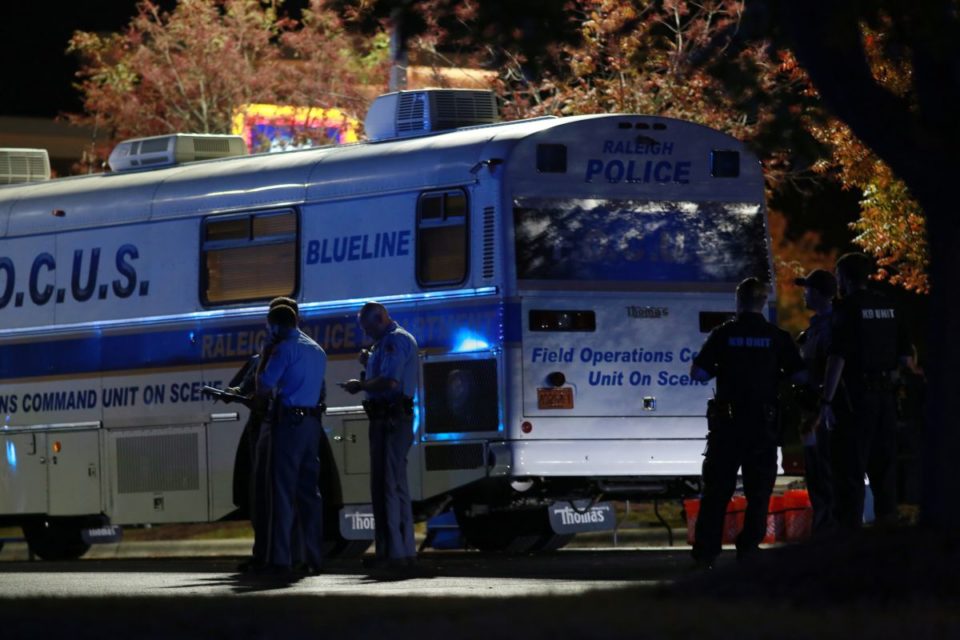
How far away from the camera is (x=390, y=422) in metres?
15.2

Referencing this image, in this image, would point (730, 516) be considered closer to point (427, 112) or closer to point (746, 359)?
point (427, 112)

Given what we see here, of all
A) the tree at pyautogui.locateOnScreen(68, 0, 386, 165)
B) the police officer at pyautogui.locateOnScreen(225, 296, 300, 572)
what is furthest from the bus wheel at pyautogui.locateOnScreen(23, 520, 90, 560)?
the tree at pyautogui.locateOnScreen(68, 0, 386, 165)

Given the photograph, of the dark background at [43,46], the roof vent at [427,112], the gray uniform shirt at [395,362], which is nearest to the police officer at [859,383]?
the gray uniform shirt at [395,362]

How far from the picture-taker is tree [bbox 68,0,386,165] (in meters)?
32.0

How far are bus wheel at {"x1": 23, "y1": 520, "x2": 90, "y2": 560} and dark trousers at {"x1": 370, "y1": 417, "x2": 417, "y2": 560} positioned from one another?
610 centimetres

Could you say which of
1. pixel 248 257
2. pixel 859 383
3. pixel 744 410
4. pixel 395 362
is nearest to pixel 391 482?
pixel 395 362

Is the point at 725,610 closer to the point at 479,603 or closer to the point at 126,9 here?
the point at 479,603

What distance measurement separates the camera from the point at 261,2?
Answer: 34.8 meters

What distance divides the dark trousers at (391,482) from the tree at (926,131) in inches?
189

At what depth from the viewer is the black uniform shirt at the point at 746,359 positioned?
45.7ft

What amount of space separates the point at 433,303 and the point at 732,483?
351 cm

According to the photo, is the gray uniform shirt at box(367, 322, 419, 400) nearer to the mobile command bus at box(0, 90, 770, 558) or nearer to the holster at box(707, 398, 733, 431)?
the mobile command bus at box(0, 90, 770, 558)

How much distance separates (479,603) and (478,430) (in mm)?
6546

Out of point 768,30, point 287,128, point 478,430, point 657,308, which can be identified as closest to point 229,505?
point 478,430
